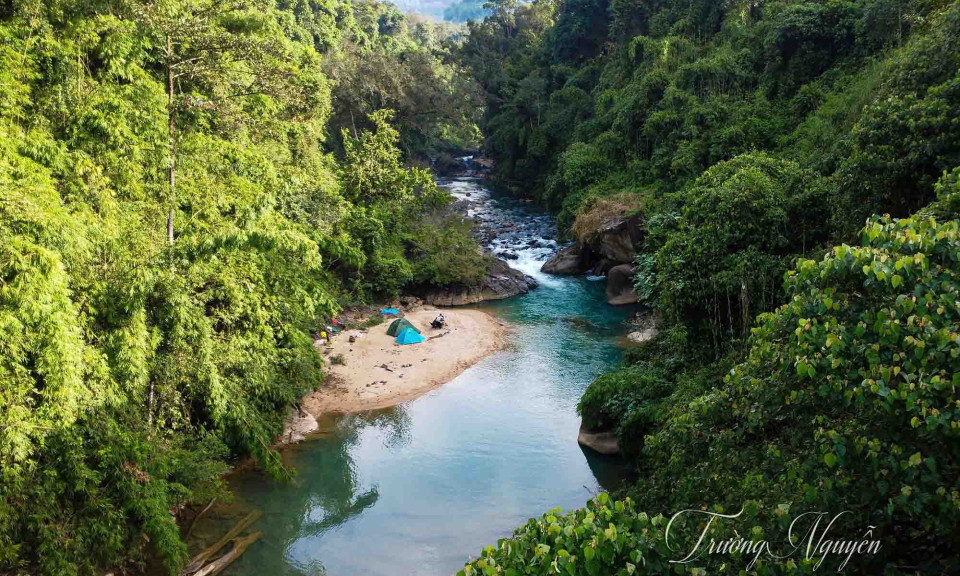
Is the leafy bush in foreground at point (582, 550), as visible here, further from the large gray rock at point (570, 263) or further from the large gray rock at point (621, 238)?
the large gray rock at point (570, 263)

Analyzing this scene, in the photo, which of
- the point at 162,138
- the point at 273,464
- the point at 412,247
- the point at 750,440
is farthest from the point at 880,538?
the point at 412,247

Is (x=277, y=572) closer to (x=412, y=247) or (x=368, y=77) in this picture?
(x=412, y=247)

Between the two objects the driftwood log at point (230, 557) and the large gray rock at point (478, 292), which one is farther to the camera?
the large gray rock at point (478, 292)

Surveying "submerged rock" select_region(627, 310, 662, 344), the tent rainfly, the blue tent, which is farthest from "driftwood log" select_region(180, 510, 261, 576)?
"submerged rock" select_region(627, 310, 662, 344)

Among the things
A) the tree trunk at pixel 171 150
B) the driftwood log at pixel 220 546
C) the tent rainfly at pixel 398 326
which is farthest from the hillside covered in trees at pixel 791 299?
the tent rainfly at pixel 398 326

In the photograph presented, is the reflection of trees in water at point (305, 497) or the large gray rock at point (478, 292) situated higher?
the large gray rock at point (478, 292)

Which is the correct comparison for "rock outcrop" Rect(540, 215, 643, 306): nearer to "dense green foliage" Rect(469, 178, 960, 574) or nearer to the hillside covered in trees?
the hillside covered in trees

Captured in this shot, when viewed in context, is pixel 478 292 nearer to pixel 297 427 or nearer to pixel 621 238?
pixel 621 238
